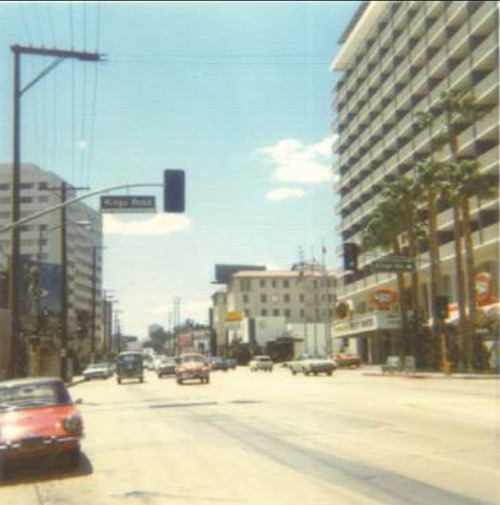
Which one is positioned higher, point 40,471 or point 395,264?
point 395,264

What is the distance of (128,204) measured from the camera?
2241 centimetres

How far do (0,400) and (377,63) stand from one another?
79.2m

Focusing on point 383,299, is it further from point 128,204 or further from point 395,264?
point 128,204

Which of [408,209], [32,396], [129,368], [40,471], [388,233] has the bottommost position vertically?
[40,471]

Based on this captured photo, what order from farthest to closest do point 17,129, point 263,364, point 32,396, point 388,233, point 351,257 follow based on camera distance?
1. point 263,364
2. point 388,233
3. point 351,257
4. point 17,129
5. point 32,396

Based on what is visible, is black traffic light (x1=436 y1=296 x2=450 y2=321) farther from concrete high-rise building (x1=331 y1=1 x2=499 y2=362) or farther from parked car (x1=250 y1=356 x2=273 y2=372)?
parked car (x1=250 y1=356 x2=273 y2=372)

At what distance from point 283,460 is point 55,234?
102984mm

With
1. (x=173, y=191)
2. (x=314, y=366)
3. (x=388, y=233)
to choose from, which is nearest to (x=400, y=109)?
(x=388, y=233)

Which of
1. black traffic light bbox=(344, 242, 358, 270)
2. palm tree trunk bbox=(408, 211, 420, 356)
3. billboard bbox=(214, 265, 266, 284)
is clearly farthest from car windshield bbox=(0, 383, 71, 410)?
billboard bbox=(214, 265, 266, 284)

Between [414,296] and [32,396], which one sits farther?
[414,296]

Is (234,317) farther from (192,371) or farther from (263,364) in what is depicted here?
(192,371)

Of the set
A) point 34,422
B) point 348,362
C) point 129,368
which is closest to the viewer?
point 34,422

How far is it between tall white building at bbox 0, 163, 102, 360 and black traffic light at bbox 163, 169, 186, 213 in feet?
105

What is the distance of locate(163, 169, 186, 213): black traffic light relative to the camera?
67.2 ft
